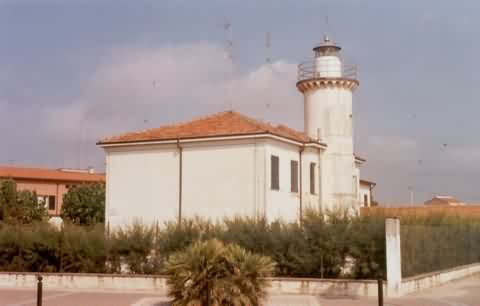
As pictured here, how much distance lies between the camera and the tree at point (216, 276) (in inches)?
586

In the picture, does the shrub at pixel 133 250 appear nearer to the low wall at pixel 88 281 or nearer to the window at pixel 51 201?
the low wall at pixel 88 281

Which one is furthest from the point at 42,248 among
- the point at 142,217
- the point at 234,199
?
the point at 234,199

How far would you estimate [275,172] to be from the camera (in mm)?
28406

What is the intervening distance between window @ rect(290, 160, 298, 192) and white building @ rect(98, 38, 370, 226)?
0.05 metres

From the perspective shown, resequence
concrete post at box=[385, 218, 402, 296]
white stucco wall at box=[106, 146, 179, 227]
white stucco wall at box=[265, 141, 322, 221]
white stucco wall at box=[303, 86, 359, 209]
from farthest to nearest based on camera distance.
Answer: white stucco wall at box=[303, 86, 359, 209], white stucco wall at box=[106, 146, 179, 227], white stucco wall at box=[265, 141, 322, 221], concrete post at box=[385, 218, 402, 296]

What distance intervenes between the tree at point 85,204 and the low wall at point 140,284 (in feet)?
90.2

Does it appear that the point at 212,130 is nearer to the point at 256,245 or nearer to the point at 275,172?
the point at 275,172

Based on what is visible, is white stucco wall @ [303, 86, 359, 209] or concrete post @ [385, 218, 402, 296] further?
white stucco wall @ [303, 86, 359, 209]

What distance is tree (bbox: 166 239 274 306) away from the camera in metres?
14.9

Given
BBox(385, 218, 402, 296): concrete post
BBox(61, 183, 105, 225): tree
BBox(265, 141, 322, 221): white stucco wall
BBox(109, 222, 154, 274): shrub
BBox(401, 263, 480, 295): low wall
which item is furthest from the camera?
BBox(61, 183, 105, 225): tree

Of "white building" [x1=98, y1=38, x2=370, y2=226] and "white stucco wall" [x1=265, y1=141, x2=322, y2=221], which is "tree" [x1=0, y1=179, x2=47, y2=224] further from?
"white stucco wall" [x1=265, y1=141, x2=322, y2=221]

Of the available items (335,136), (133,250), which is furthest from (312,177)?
(133,250)

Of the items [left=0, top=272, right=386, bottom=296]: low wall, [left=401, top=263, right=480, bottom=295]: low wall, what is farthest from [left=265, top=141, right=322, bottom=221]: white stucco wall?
[left=401, top=263, right=480, bottom=295]: low wall

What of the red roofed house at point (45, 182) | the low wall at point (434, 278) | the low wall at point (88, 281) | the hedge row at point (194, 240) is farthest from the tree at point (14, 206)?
the low wall at point (434, 278)
